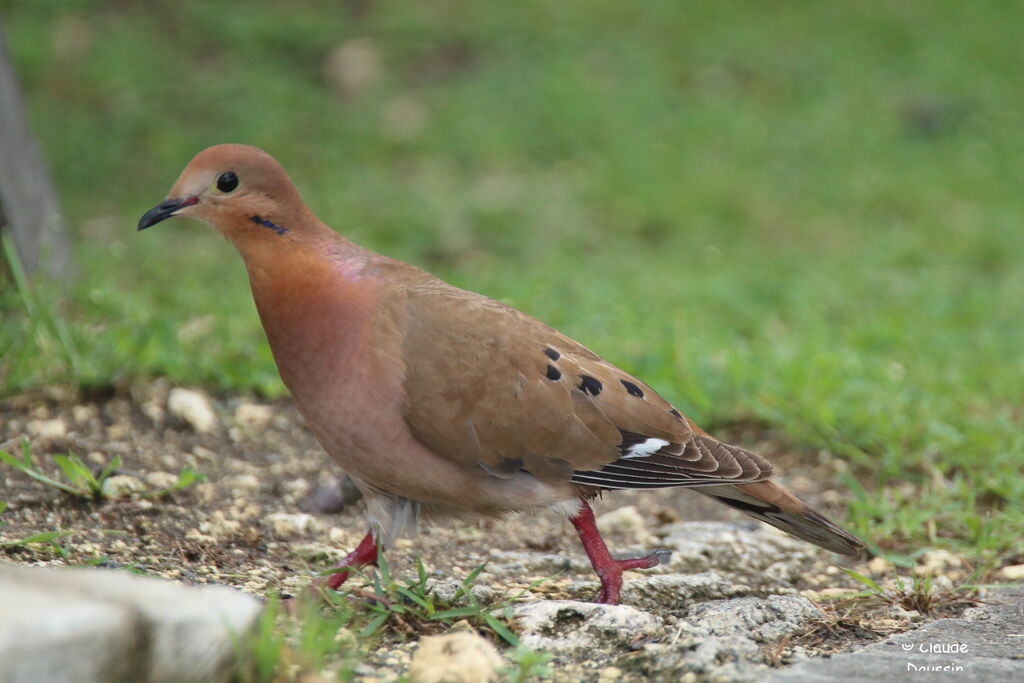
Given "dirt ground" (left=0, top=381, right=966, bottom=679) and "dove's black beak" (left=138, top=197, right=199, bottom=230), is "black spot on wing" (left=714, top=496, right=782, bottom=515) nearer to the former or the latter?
"dirt ground" (left=0, top=381, right=966, bottom=679)

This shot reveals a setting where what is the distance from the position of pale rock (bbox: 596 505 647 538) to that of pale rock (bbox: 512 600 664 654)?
1040mm

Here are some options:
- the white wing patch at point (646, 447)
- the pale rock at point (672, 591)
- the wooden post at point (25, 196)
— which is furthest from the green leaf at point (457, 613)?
the wooden post at point (25, 196)

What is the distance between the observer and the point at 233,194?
2.86m

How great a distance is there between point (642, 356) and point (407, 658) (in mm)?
2542

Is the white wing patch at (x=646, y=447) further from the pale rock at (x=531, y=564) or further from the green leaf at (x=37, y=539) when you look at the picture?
the green leaf at (x=37, y=539)

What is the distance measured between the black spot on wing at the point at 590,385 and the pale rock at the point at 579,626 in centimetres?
58

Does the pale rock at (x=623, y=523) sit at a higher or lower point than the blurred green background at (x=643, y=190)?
lower

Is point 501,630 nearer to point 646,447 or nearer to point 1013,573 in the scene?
point 646,447

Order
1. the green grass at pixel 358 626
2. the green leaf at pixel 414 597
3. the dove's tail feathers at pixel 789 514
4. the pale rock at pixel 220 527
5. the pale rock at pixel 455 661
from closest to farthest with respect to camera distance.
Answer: the green grass at pixel 358 626 → the pale rock at pixel 455 661 → the green leaf at pixel 414 597 → the dove's tail feathers at pixel 789 514 → the pale rock at pixel 220 527

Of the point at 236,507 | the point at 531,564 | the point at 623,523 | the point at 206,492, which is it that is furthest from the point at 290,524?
the point at 623,523

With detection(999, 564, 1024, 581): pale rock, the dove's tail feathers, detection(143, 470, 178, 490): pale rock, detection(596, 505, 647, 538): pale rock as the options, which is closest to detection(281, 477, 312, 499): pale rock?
detection(143, 470, 178, 490): pale rock

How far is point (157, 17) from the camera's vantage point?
891 centimetres

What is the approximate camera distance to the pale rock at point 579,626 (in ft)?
8.23

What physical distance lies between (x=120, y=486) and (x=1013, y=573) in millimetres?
2531
